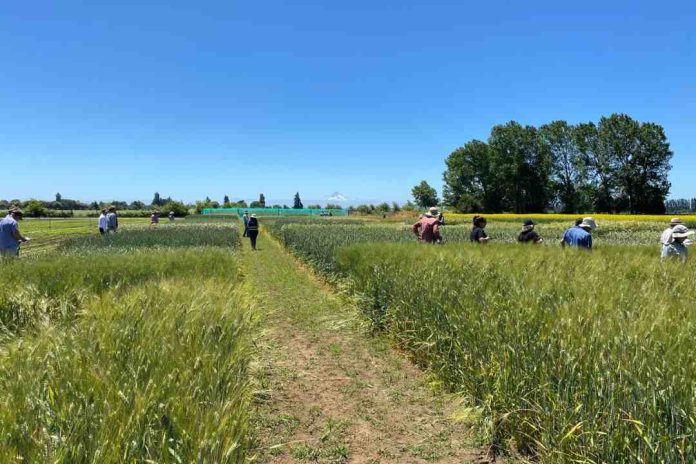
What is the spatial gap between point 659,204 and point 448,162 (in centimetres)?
3470

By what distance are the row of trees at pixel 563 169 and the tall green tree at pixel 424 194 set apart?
18613 mm

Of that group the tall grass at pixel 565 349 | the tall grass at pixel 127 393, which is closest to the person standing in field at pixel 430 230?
the tall grass at pixel 565 349

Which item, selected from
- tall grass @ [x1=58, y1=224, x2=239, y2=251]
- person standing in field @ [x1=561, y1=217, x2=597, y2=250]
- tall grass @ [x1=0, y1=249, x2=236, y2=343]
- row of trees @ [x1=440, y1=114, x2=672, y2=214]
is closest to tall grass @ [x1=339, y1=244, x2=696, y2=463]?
person standing in field @ [x1=561, y1=217, x2=597, y2=250]

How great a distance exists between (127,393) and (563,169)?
78532 mm

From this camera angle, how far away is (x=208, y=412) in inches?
99.5

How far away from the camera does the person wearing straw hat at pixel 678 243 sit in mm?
8211

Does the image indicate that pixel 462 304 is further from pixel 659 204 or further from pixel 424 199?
pixel 424 199

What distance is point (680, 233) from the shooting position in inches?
325

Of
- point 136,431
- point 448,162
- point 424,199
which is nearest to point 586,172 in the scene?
point 448,162

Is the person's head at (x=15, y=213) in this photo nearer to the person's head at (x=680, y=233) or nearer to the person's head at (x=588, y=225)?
the person's head at (x=588, y=225)

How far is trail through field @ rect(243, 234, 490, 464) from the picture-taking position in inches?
148

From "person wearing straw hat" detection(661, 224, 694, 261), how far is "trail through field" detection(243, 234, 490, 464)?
6152mm

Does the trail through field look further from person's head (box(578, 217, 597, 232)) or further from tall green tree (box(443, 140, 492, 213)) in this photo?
tall green tree (box(443, 140, 492, 213))

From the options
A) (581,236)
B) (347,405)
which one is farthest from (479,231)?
(347,405)
